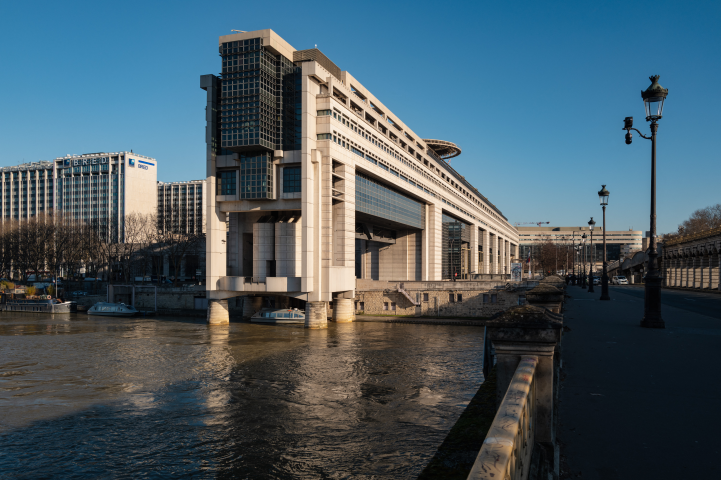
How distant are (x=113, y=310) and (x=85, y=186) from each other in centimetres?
11122

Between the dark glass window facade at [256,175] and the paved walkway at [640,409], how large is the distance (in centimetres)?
3642

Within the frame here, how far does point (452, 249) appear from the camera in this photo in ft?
290

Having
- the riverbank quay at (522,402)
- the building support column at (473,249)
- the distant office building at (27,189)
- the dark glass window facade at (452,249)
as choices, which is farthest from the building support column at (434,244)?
the distant office building at (27,189)

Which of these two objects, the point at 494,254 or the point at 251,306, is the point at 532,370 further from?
the point at 494,254

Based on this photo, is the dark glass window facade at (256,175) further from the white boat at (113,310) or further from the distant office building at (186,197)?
the distant office building at (186,197)

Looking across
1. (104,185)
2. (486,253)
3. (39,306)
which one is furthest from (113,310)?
(104,185)

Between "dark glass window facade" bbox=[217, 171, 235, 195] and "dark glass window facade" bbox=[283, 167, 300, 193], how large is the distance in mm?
5627

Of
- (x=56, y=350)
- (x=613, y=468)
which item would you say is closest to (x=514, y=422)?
(x=613, y=468)

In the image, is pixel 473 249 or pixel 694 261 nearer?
pixel 694 261

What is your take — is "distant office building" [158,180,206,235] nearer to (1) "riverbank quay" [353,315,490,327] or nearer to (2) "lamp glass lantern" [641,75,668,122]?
(1) "riverbank quay" [353,315,490,327]

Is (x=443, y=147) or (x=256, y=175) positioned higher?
(x=443, y=147)

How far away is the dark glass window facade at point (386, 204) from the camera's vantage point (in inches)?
2210

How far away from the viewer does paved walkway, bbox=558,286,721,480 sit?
19.4 ft

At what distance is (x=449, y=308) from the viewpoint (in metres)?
56.2
